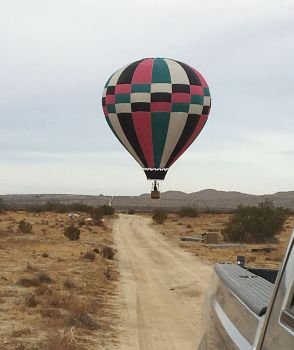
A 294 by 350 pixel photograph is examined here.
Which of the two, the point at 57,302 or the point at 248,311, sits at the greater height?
the point at 248,311

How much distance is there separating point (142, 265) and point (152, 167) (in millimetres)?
11195

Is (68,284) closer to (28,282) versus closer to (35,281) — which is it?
(35,281)

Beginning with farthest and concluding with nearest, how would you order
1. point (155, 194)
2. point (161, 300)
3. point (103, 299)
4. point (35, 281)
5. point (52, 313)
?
point (155, 194)
point (35, 281)
point (103, 299)
point (161, 300)
point (52, 313)

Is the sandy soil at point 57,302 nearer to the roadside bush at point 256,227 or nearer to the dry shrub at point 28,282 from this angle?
the dry shrub at point 28,282

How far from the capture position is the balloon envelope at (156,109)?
32.5 meters

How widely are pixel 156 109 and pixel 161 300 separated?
62.6 ft

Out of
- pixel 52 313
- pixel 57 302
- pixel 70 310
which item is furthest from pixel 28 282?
pixel 52 313

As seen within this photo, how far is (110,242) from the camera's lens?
35625 millimetres

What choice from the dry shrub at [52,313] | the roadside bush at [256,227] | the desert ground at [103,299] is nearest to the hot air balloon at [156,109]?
the desert ground at [103,299]

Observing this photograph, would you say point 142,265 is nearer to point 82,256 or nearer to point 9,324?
point 82,256

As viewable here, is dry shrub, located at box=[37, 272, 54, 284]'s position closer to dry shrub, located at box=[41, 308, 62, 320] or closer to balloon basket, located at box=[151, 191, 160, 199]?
dry shrub, located at box=[41, 308, 62, 320]

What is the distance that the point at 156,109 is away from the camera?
3250cm

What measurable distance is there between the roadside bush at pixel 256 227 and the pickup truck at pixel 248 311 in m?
35.5

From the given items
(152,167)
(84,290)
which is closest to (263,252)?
(152,167)
